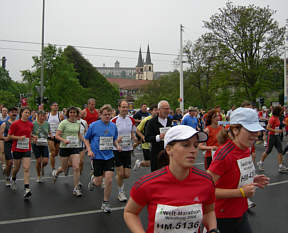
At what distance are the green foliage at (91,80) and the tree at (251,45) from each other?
36197 mm

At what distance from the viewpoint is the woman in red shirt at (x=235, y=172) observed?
2762mm

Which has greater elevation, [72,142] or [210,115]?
[210,115]

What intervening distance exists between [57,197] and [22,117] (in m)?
1.91

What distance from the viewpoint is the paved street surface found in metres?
4.91

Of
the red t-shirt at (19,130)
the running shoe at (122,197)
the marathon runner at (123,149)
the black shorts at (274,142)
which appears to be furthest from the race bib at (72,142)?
the black shorts at (274,142)

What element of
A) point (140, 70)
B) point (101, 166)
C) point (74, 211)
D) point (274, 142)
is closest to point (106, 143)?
point (101, 166)

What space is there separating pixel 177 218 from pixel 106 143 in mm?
3929

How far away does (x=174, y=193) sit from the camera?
87.0 inches

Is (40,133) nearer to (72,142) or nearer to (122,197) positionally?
(72,142)

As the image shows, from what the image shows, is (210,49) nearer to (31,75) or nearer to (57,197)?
(31,75)

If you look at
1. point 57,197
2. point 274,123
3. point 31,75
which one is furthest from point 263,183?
point 31,75

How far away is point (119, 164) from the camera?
6.62 m

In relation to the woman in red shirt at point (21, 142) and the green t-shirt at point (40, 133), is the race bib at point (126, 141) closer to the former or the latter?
the woman in red shirt at point (21, 142)

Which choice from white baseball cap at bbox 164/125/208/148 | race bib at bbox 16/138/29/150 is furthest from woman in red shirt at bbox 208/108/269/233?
race bib at bbox 16/138/29/150
